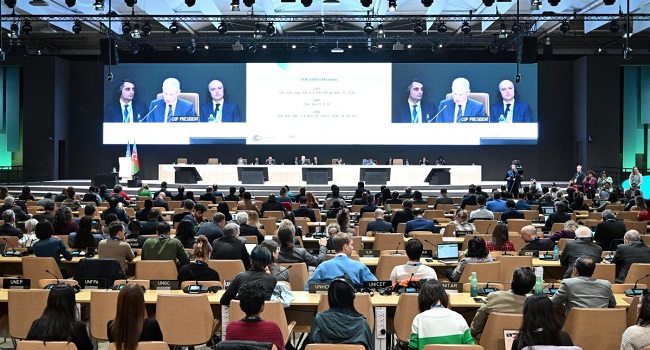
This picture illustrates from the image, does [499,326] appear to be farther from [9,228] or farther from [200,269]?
[9,228]

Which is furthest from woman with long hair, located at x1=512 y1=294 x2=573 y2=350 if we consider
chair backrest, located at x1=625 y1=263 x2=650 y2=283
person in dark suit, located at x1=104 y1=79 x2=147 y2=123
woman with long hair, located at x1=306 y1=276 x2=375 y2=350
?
person in dark suit, located at x1=104 y1=79 x2=147 y2=123

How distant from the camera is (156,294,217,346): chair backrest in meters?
5.90

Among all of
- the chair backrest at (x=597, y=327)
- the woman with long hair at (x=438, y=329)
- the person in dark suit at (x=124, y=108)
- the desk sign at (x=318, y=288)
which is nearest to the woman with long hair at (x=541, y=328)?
the woman with long hair at (x=438, y=329)

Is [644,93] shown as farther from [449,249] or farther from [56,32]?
[449,249]

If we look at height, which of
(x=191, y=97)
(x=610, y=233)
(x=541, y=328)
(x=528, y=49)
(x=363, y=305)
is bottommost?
(x=363, y=305)

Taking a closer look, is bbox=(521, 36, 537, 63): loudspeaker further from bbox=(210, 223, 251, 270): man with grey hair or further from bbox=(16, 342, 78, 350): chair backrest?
bbox=(16, 342, 78, 350): chair backrest

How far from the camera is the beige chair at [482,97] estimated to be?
28.1m

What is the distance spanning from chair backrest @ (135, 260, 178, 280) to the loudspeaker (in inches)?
637

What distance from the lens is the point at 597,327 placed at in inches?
217

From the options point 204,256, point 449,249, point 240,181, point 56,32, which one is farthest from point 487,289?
point 56,32

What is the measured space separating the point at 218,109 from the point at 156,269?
2123 cm

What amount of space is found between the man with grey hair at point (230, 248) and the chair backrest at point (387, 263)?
4.50 feet

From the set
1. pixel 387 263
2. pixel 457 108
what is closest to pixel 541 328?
pixel 387 263

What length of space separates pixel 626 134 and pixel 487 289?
83.8 feet
